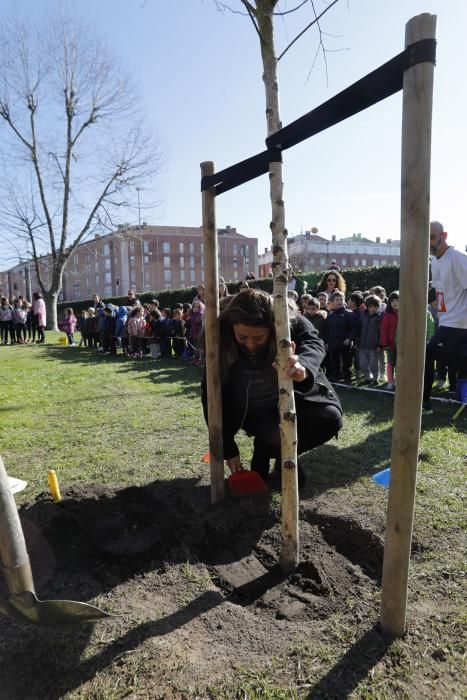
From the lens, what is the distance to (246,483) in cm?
323

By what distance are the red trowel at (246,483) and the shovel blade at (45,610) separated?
4.71 feet

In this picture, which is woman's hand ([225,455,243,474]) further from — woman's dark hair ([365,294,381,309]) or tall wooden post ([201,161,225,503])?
woman's dark hair ([365,294,381,309])

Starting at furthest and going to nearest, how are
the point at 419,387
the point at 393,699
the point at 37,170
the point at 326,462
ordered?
the point at 37,170, the point at 326,462, the point at 419,387, the point at 393,699

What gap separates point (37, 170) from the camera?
2675 cm

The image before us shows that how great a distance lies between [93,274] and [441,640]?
93.7m

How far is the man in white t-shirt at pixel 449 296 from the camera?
4.77m

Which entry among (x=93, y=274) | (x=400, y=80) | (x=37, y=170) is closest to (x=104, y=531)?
(x=400, y=80)

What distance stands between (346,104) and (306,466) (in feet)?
9.29

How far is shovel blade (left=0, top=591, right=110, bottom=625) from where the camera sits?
6.12ft

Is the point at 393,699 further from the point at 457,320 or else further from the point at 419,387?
the point at 457,320

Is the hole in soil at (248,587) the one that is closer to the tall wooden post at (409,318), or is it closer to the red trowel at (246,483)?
the tall wooden post at (409,318)

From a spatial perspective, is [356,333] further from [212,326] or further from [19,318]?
[19,318]

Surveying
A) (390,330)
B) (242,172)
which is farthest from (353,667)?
(390,330)

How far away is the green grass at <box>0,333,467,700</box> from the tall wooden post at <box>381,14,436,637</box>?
0.77 feet
